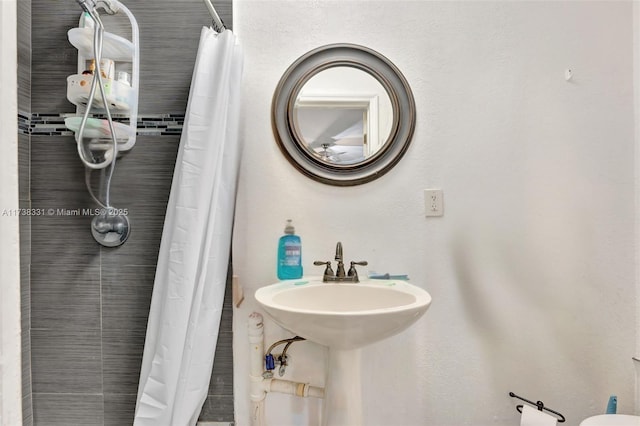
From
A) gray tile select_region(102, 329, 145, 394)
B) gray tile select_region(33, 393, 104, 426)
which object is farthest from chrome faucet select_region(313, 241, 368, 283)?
gray tile select_region(33, 393, 104, 426)

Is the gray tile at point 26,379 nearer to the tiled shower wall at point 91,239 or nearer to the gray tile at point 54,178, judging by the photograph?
the tiled shower wall at point 91,239

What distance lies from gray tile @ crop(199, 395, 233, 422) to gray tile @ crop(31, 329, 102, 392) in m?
0.41

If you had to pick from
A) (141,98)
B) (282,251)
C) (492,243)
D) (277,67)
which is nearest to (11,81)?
(141,98)

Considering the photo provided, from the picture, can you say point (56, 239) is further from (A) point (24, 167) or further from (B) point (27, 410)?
(B) point (27, 410)

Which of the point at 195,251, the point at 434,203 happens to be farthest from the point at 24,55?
the point at 434,203

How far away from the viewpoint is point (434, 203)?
4.50ft

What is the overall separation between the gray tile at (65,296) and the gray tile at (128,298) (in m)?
0.04

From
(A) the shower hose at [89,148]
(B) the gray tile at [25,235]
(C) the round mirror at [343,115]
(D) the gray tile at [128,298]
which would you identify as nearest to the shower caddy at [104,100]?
(A) the shower hose at [89,148]

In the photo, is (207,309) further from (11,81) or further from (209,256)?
(11,81)

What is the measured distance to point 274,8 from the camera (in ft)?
4.54

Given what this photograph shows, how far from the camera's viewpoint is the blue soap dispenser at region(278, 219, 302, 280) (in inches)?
51.5

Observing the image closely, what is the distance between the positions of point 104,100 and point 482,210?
55.3 inches

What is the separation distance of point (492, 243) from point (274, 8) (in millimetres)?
1249

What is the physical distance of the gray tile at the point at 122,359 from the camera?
1.35m
